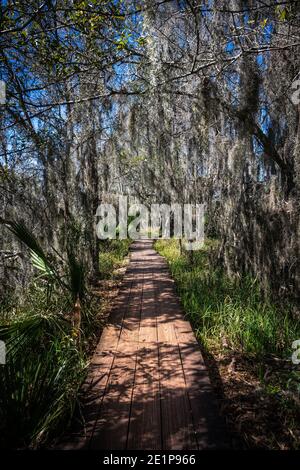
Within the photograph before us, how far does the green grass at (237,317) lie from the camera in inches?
132

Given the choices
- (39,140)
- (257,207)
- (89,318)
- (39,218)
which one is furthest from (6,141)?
(257,207)

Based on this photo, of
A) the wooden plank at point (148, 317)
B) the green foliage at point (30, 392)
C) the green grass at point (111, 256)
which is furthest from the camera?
the green grass at point (111, 256)

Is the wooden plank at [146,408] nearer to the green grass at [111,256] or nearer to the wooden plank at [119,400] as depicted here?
the wooden plank at [119,400]

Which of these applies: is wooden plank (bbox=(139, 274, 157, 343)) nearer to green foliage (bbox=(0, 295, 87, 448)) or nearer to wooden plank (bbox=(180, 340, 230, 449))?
wooden plank (bbox=(180, 340, 230, 449))

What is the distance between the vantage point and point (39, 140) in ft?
13.0

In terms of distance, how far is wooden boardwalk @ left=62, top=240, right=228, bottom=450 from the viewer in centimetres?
196

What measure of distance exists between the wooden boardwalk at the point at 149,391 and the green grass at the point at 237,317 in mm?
309

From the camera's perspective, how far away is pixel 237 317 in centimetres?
372

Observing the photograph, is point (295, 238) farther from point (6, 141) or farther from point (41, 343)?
point (6, 141)

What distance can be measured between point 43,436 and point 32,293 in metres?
2.20

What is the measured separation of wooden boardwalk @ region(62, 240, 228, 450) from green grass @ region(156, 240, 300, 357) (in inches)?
12.2

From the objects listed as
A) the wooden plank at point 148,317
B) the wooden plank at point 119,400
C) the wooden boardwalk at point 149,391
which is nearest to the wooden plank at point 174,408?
the wooden boardwalk at point 149,391

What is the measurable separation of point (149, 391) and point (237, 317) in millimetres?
1643

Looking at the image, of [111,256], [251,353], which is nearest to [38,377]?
[251,353]
